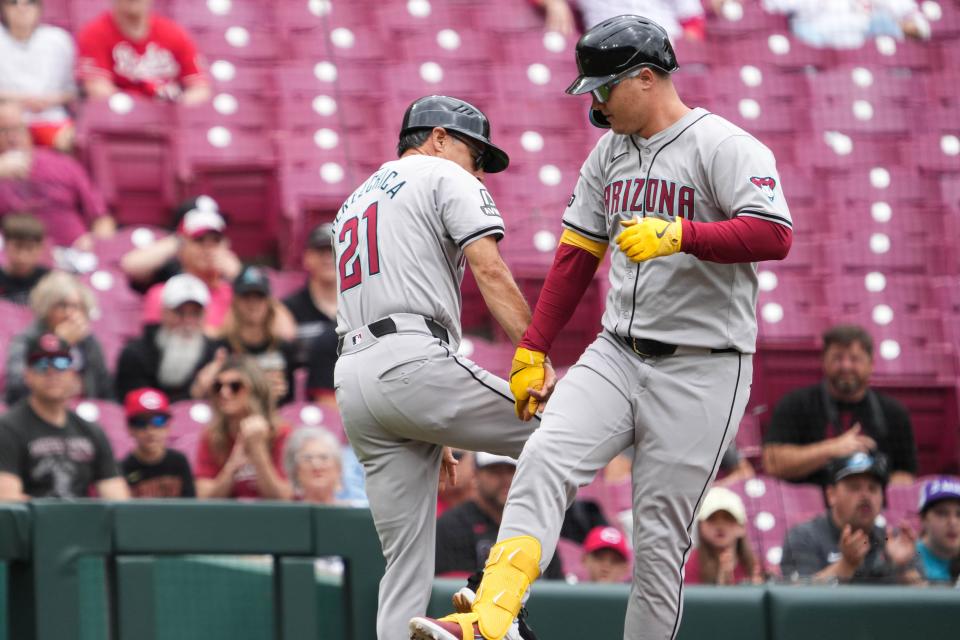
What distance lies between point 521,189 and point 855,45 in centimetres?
242

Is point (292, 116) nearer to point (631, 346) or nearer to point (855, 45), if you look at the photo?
point (855, 45)

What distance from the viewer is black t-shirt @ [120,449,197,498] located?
5492 mm

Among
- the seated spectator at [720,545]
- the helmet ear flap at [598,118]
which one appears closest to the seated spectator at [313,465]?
the seated spectator at [720,545]

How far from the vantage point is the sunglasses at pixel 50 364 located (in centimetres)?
536

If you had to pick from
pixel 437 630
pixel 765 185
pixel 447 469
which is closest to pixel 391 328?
pixel 447 469

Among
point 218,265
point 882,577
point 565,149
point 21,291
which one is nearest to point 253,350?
point 218,265

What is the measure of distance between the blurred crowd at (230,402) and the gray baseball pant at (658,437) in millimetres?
1471

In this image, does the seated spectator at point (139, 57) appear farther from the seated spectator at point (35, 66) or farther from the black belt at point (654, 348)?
the black belt at point (654, 348)

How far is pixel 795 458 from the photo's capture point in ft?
17.8

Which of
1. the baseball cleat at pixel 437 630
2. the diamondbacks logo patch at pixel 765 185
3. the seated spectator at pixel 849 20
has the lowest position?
the baseball cleat at pixel 437 630

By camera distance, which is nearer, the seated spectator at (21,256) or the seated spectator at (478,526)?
the seated spectator at (478,526)

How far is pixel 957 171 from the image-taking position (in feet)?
24.5

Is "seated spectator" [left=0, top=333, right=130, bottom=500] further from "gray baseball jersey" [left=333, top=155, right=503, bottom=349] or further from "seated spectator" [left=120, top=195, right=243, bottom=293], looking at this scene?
"gray baseball jersey" [left=333, top=155, right=503, bottom=349]

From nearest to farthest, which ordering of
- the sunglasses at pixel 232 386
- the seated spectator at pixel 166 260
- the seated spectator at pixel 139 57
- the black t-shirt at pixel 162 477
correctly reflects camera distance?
the black t-shirt at pixel 162 477 → the sunglasses at pixel 232 386 → the seated spectator at pixel 166 260 → the seated spectator at pixel 139 57
